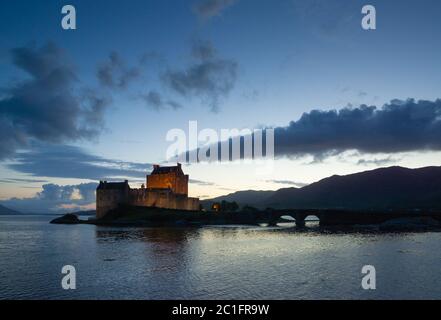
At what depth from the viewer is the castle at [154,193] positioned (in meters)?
133

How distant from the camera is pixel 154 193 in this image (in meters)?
138

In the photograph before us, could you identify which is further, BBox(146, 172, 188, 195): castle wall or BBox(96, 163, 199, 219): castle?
BBox(146, 172, 188, 195): castle wall

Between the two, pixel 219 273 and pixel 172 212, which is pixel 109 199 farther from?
pixel 219 273

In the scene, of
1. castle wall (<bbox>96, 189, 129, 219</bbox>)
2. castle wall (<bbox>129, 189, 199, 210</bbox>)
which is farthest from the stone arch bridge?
castle wall (<bbox>96, 189, 129, 219</bbox>)

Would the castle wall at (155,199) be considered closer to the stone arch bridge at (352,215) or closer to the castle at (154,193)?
the castle at (154,193)

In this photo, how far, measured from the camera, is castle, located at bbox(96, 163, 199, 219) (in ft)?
437

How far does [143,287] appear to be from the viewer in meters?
30.9

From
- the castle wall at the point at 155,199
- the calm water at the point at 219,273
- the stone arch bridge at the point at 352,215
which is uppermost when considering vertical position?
the castle wall at the point at 155,199

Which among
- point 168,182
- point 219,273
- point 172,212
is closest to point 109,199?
point 168,182

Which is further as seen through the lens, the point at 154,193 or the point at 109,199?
the point at 154,193

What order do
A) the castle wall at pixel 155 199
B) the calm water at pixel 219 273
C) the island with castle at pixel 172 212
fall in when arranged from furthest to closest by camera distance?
the castle wall at pixel 155 199 → the island with castle at pixel 172 212 → the calm water at pixel 219 273

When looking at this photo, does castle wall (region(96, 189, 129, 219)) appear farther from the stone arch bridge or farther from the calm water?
the calm water

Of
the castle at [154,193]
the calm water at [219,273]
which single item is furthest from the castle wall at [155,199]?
the calm water at [219,273]

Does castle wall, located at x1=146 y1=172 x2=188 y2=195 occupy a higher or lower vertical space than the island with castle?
higher
